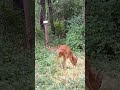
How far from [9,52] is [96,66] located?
3.72 ft

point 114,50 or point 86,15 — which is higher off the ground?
point 86,15

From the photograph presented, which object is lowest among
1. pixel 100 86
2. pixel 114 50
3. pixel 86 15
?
pixel 100 86

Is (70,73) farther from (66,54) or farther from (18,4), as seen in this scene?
(18,4)

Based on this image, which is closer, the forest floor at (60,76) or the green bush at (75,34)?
the forest floor at (60,76)

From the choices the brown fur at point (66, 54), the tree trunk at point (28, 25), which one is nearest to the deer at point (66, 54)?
the brown fur at point (66, 54)

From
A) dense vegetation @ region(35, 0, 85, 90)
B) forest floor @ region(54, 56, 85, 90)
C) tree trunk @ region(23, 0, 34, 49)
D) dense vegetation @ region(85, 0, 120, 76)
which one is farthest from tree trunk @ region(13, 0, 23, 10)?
dense vegetation @ region(85, 0, 120, 76)

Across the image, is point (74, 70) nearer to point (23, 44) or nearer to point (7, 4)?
point (23, 44)

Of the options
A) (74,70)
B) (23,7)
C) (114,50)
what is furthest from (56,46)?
(114,50)

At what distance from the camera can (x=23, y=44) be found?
4.12 m

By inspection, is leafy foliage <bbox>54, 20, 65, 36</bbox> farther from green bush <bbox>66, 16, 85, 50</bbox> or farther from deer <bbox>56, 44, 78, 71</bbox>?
deer <bbox>56, 44, 78, 71</bbox>

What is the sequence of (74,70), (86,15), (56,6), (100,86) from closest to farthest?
(100,86) < (74,70) < (56,6) < (86,15)

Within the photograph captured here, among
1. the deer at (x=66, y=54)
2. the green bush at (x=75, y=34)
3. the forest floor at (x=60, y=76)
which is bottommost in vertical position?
the forest floor at (x=60, y=76)

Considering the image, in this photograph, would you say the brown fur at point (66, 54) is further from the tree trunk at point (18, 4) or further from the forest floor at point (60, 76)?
the tree trunk at point (18, 4)

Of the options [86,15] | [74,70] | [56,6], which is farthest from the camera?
[86,15]
